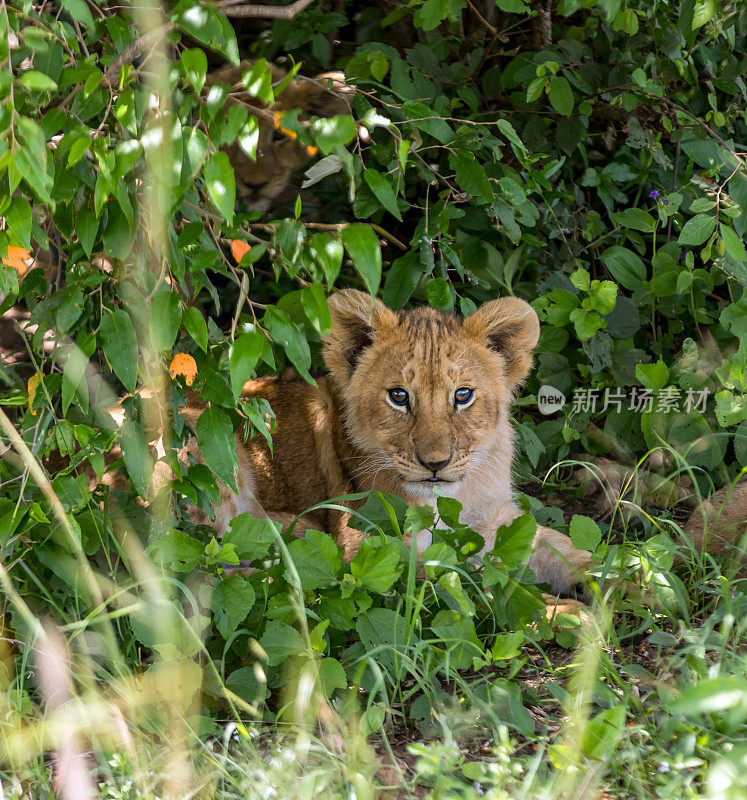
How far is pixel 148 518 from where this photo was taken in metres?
3.10

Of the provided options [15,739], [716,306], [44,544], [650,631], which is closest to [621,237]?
[716,306]

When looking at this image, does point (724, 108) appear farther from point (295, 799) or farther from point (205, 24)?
point (295, 799)

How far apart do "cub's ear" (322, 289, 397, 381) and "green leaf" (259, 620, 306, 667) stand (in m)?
1.28

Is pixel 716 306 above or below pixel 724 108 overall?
below

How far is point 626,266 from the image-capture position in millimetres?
4551

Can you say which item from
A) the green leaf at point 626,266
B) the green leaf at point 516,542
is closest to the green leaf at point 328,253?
the green leaf at point 516,542

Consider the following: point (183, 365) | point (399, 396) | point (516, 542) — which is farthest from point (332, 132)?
point (399, 396)

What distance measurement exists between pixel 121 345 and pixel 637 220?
2892 millimetres

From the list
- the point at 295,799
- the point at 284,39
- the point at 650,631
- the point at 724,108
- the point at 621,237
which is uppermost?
the point at 284,39

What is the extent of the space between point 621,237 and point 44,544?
10.6 feet

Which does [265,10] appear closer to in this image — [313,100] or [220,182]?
[220,182]

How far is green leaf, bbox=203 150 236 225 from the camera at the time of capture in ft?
6.74

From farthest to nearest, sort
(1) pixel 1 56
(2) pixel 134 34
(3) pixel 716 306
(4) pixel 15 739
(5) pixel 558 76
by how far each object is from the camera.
→ (3) pixel 716 306, (5) pixel 558 76, (2) pixel 134 34, (4) pixel 15 739, (1) pixel 1 56

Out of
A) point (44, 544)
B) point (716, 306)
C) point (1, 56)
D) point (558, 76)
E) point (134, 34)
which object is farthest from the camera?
point (716, 306)
